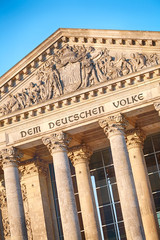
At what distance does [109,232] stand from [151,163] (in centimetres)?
591

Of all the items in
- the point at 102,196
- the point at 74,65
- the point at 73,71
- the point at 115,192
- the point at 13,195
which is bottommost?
the point at 102,196

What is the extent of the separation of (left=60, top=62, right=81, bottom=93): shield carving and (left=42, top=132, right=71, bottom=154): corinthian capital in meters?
3.00

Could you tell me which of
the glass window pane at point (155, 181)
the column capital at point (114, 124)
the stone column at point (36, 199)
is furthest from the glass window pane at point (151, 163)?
the stone column at point (36, 199)

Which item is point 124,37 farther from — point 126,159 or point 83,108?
point 126,159

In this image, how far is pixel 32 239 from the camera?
35250 millimetres

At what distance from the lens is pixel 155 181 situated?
116 feet

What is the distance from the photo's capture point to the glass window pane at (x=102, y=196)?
36062 mm

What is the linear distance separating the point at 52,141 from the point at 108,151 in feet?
22.6

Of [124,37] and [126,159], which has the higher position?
[124,37]

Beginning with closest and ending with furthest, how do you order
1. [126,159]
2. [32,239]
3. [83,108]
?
[126,159] < [83,108] < [32,239]

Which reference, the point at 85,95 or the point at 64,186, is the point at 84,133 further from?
the point at 64,186

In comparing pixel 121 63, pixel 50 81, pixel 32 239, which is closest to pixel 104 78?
pixel 121 63

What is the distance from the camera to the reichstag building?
30297 millimetres

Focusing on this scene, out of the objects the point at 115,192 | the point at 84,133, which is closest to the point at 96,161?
the point at 115,192
